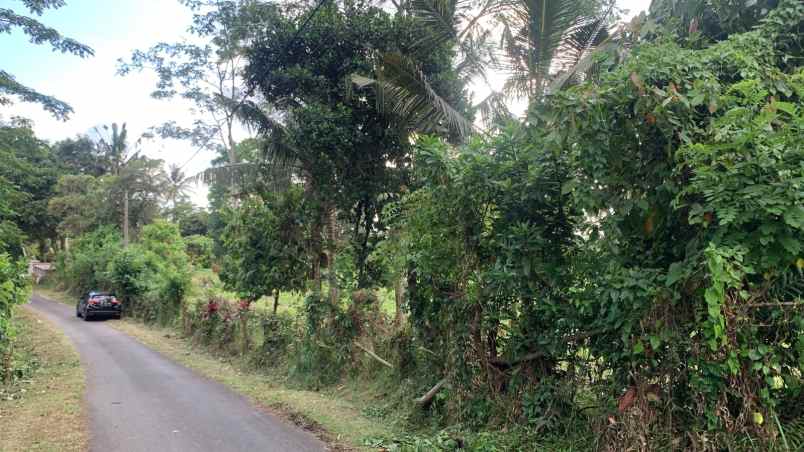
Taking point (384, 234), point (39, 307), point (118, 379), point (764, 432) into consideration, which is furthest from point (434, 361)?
point (39, 307)

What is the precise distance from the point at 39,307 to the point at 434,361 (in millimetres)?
31141

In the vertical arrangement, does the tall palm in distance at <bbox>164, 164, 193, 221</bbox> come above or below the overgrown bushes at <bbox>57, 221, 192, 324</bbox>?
above

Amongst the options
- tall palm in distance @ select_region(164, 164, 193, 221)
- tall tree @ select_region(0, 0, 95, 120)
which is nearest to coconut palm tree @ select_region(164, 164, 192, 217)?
tall palm in distance @ select_region(164, 164, 193, 221)

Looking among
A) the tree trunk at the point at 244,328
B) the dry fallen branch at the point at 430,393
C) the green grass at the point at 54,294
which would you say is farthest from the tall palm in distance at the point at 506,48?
the green grass at the point at 54,294

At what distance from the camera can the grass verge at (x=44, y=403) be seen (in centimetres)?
712

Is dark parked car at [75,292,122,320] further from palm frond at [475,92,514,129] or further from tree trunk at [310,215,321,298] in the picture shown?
palm frond at [475,92,514,129]

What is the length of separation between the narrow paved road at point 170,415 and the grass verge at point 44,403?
24 cm

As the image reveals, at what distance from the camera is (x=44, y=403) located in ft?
30.5

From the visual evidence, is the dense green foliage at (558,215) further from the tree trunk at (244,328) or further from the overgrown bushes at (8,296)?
the overgrown bushes at (8,296)

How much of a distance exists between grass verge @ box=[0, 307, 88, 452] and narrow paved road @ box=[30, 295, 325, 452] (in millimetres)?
240

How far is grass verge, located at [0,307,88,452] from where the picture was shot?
712 cm

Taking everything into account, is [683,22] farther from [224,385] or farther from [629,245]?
[224,385]

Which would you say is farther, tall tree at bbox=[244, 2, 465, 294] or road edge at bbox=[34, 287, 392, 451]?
tall tree at bbox=[244, 2, 465, 294]

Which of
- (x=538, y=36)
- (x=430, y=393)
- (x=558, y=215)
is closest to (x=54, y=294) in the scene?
(x=430, y=393)
